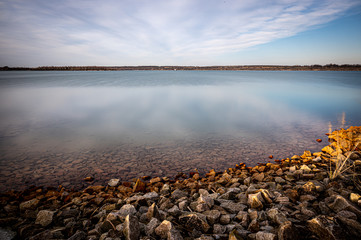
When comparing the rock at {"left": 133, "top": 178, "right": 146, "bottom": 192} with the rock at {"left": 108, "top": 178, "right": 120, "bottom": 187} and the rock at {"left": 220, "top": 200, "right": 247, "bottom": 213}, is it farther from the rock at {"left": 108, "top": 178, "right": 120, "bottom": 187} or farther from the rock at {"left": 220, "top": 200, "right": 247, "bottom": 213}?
the rock at {"left": 220, "top": 200, "right": 247, "bottom": 213}

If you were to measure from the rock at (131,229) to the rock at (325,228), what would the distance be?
2.84 meters

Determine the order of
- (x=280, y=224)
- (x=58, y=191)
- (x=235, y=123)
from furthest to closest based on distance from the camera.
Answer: (x=235, y=123), (x=58, y=191), (x=280, y=224)

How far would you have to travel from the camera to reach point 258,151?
8945 millimetres

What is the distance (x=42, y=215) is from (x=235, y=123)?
11990 mm

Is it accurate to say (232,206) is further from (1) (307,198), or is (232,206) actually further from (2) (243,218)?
(1) (307,198)

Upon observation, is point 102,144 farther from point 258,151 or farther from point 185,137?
point 258,151

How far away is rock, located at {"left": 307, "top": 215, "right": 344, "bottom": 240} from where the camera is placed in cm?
287

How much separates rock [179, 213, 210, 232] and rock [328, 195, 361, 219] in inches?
96.6

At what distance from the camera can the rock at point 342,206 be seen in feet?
11.0

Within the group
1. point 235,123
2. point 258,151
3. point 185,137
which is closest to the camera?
point 258,151

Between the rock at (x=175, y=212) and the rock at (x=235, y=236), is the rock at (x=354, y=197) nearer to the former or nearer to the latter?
the rock at (x=235, y=236)

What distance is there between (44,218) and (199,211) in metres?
3.31

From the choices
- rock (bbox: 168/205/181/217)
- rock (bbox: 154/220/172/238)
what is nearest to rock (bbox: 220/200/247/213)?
rock (bbox: 168/205/181/217)

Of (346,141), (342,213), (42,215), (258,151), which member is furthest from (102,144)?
(346,141)
